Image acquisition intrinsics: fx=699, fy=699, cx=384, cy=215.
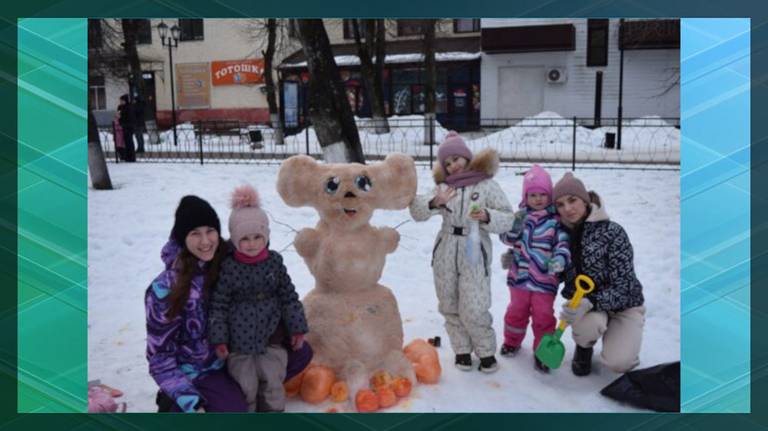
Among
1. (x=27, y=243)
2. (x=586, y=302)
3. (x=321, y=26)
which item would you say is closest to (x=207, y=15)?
(x=27, y=243)

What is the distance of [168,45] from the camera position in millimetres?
4594

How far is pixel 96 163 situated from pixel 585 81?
617 centimetres

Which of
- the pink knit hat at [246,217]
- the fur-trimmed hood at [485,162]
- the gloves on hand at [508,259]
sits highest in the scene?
the fur-trimmed hood at [485,162]

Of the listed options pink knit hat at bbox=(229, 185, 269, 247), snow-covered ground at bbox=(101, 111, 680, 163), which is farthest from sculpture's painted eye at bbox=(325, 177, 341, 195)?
snow-covered ground at bbox=(101, 111, 680, 163)

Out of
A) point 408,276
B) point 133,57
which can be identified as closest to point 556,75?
point 408,276

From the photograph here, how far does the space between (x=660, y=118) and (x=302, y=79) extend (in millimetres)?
3883

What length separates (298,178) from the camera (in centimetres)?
334

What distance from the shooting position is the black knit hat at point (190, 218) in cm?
296

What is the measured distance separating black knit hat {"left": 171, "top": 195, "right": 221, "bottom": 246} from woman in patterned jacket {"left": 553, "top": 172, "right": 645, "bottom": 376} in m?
1.67

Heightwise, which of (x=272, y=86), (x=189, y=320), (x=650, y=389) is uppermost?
(x=272, y=86)

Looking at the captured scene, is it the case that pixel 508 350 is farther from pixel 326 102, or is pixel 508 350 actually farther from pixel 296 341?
pixel 326 102

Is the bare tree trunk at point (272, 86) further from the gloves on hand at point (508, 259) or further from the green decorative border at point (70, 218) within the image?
the gloves on hand at point (508, 259)

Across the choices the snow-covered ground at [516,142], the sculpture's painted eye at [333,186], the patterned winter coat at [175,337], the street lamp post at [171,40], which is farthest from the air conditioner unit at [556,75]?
the patterned winter coat at [175,337]

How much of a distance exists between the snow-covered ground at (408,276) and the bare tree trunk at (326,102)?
61 cm
